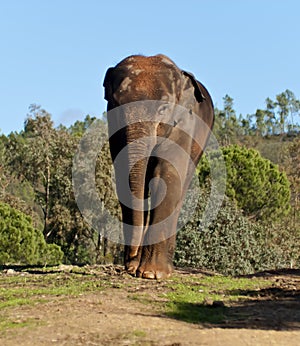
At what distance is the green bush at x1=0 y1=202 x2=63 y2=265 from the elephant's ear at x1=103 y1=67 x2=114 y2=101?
18.6 metres

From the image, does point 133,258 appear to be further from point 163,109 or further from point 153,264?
point 163,109

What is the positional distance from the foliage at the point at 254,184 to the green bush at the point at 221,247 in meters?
17.2

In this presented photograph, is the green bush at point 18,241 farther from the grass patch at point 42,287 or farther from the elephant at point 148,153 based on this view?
A: the grass patch at point 42,287

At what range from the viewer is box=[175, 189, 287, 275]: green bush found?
62.1ft

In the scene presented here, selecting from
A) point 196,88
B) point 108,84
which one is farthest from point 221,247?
point 108,84

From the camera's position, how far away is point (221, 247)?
19.1m

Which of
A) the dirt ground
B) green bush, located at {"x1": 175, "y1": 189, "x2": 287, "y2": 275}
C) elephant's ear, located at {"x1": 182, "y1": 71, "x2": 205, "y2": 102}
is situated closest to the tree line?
green bush, located at {"x1": 175, "y1": 189, "x2": 287, "y2": 275}

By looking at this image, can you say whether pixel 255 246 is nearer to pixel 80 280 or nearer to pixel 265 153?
pixel 80 280

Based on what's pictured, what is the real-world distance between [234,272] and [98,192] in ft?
67.1

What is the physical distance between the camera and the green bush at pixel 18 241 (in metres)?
29.4

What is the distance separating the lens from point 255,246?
20.6 metres

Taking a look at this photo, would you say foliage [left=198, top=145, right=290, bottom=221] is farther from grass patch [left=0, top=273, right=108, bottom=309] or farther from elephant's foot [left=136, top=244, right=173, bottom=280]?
grass patch [left=0, top=273, right=108, bottom=309]

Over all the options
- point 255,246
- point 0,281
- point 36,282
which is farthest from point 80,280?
point 255,246

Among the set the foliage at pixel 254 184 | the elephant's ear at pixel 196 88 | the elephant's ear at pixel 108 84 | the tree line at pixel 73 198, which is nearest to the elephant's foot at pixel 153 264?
the elephant's ear at pixel 108 84
